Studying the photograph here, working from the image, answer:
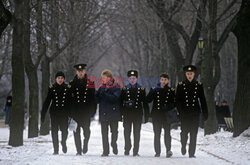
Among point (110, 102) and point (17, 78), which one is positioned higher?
point (17, 78)

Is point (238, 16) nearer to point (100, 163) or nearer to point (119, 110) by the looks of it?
point (119, 110)

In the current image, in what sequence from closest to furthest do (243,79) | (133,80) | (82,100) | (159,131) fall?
(159,131), (133,80), (82,100), (243,79)

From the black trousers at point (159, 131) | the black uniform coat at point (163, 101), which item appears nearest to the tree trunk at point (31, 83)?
the black uniform coat at point (163, 101)

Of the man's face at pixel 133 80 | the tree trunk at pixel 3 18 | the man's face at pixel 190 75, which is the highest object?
the tree trunk at pixel 3 18

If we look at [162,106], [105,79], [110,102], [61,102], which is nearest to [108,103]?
[110,102]

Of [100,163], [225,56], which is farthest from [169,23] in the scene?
[225,56]

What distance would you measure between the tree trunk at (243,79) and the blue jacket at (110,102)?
499 centimetres

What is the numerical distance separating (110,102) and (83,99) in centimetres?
68

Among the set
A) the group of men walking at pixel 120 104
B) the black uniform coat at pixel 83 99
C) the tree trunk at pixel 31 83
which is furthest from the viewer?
the tree trunk at pixel 31 83

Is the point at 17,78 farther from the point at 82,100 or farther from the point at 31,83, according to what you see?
the point at 31,83

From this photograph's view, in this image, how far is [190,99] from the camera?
1189cm

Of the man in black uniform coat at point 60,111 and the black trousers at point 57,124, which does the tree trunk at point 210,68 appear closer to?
the man in black uniform coat at point 60,111

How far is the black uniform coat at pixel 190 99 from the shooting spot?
11.9 m

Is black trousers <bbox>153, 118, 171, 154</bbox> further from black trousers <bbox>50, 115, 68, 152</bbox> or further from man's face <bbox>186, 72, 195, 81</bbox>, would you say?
black trousers <bbox>50, 115, 68, 152</bbox>
